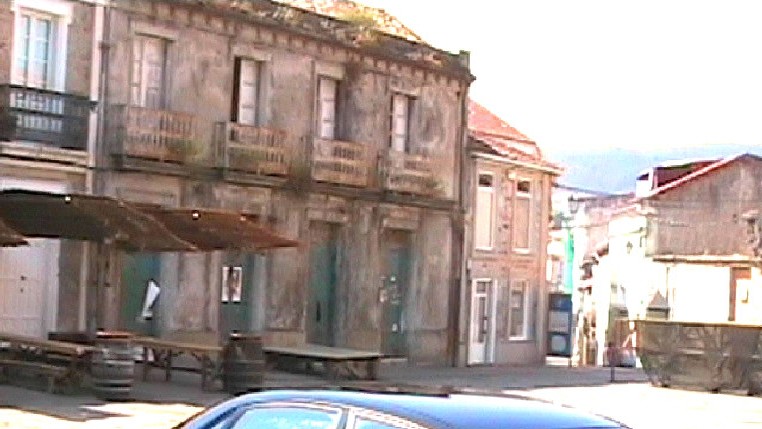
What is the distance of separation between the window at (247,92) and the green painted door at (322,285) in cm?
303

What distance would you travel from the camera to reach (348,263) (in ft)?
115

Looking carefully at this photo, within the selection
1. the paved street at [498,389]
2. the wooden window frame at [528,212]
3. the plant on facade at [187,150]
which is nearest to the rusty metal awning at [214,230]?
the plant on facade at [187,150]

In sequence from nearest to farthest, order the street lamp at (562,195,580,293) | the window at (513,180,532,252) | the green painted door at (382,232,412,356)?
1. the green painted door at (382,232,412,356)
2. the window at (513,180,532,252)
3. the street lamp at (562,195,580,293)

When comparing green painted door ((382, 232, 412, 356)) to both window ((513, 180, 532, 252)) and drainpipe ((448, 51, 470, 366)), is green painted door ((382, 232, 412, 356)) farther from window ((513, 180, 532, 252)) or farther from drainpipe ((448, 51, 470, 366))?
window ((513, 180, 532, 252))

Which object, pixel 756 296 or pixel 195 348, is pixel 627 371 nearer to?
pixel 756 296

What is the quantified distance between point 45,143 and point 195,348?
16.5ft

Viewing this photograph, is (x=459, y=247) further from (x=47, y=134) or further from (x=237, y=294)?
(x=47, y=134)

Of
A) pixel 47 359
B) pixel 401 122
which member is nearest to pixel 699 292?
pixel 401 122

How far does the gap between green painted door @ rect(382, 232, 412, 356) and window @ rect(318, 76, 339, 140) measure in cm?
340

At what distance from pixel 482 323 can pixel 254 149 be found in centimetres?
1103

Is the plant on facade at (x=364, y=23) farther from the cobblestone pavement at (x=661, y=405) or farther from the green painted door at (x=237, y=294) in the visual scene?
the cobblestone pavement at (x=661, y=405)

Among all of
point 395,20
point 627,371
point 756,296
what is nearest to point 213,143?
point 395,20

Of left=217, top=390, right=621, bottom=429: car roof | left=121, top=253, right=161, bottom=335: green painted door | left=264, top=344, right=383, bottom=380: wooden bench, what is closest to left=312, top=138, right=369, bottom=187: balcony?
left=264, top=344, right=383, bottom=380: wooden bench

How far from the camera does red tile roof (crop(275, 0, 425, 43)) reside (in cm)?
3862
